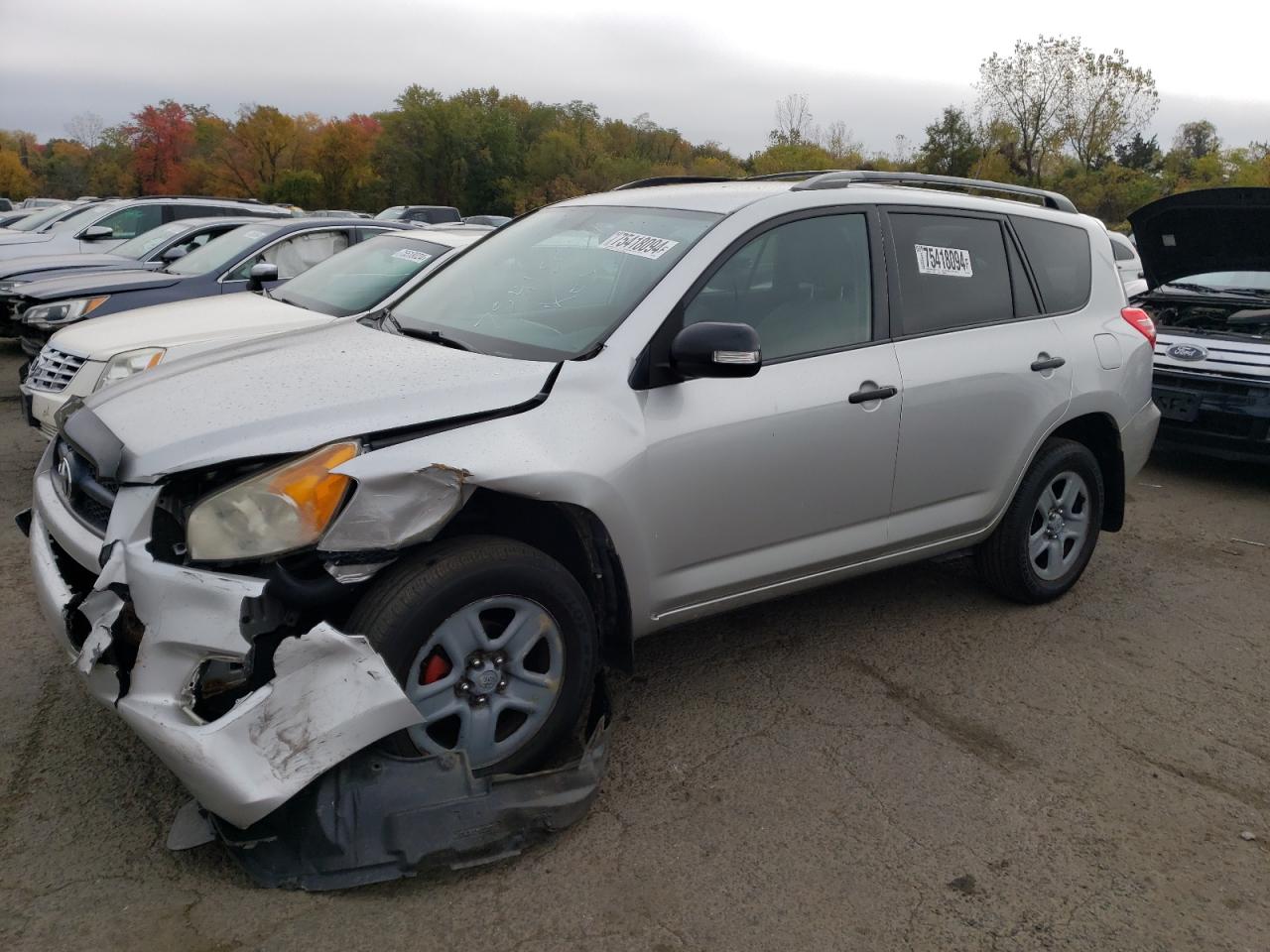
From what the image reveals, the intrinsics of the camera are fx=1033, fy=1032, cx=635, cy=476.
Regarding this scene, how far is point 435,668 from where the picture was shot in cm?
277

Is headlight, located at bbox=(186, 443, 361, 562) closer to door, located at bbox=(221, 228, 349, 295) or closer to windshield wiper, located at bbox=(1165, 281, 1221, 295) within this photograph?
door, located at bbox=(221, 228, 349, 295)

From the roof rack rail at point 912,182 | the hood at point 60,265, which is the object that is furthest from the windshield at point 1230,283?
the hood at point 60,265

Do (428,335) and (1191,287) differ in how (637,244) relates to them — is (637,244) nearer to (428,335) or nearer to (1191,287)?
(428,335)

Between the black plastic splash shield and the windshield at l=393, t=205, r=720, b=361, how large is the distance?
130 centimetres

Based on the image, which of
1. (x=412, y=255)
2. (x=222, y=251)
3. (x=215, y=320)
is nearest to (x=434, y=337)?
(x=215, y=320)

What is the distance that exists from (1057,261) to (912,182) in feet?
2.63

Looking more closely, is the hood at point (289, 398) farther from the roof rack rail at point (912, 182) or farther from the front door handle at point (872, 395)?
the roof rack rail at point (912, 182)

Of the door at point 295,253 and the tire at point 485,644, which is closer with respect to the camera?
the tire at point 485,644

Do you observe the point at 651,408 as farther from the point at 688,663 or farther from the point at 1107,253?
the point at 1107,253

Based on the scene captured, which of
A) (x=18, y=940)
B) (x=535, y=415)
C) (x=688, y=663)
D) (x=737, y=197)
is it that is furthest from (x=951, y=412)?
(x=18, y=940)

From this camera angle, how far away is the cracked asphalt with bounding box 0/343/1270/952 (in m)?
2.52

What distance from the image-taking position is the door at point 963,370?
3854 millimetres

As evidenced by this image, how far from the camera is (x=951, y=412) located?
12.8 ft

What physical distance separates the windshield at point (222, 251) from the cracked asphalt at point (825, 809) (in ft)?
13.7
